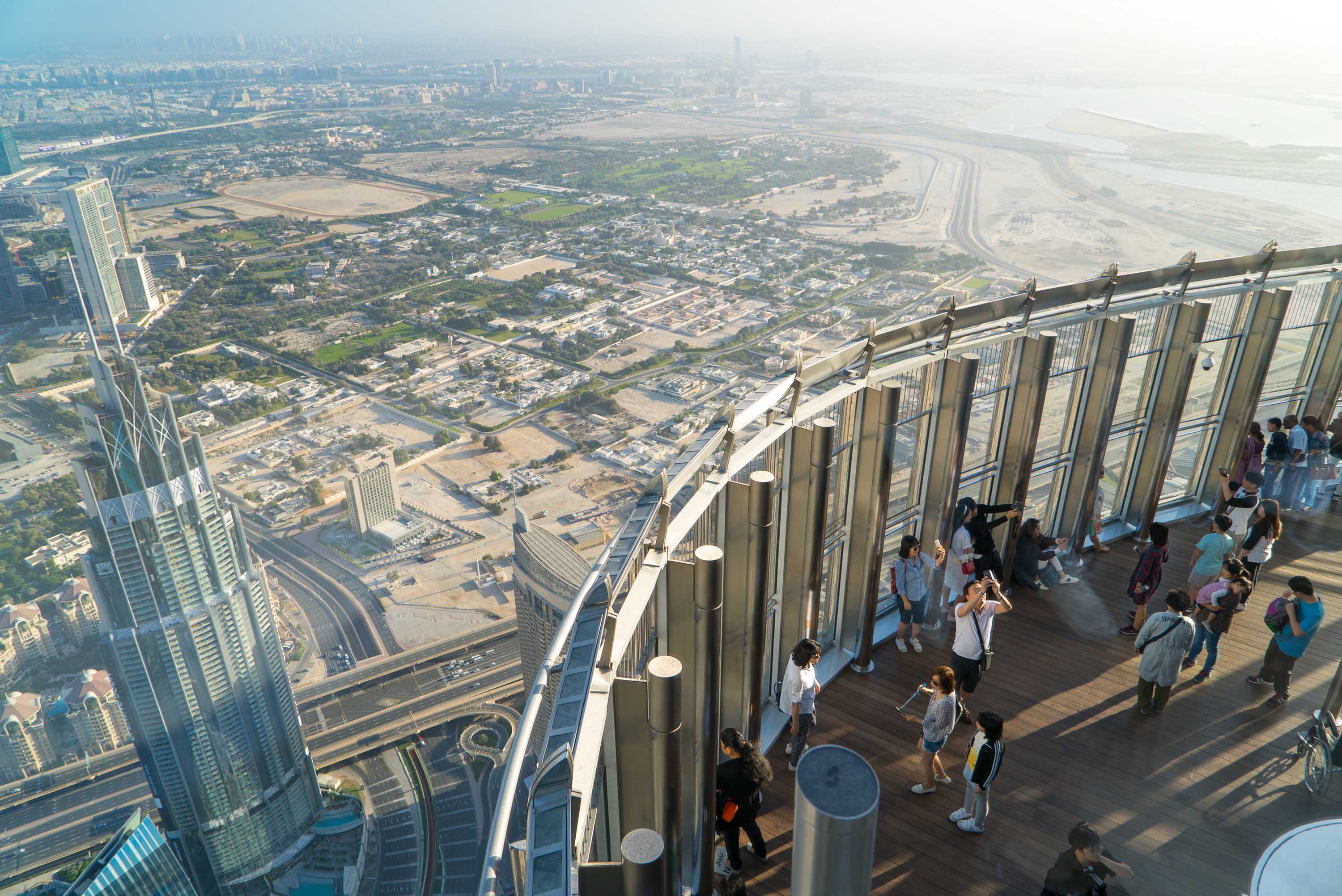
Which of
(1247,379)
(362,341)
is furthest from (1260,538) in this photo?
(362,341)

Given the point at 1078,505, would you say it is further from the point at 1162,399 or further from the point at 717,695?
the point at 717,695

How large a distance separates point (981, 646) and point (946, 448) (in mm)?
1468

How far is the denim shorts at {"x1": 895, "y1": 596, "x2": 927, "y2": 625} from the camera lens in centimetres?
573

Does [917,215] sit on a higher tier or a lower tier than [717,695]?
lower

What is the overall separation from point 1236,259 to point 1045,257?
45.7m

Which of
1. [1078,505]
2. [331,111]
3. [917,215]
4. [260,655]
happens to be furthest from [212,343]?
[331,111]

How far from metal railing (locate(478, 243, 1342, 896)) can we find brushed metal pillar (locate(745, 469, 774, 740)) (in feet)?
0.28

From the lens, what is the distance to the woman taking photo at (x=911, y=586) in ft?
18.1

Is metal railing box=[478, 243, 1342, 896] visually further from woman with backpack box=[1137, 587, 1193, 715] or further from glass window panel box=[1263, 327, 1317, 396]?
woman with backpack box=[1137, 587, 1193, 715]

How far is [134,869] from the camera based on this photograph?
64.3ft

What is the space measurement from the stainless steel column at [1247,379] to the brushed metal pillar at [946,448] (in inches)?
137

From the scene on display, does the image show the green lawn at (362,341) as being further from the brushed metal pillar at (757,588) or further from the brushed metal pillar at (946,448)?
the brushed metal pillar at (757,588)

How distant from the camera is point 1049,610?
251 inches

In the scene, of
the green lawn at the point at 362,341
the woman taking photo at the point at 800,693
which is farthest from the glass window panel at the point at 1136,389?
the green lawn at the point at 362,341
